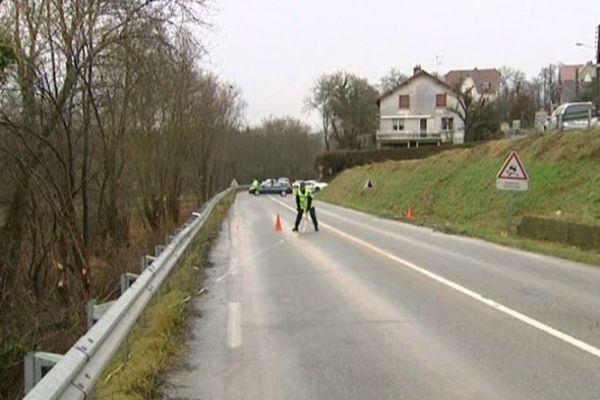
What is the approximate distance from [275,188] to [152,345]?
65.3m

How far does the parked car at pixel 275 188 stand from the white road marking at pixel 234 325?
2412 inches

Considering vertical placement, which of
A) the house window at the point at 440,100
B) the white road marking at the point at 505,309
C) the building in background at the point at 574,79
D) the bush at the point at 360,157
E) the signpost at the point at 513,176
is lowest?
the white road marking at the point at 505,309

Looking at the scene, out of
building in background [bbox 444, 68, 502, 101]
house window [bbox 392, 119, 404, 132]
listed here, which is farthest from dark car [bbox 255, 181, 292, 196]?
building in background [bbox 444, 68, 502, 101]

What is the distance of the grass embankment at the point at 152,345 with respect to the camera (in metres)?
5.75

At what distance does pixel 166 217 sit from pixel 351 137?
6623 centimetres

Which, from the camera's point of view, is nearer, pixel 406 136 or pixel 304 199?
pixel 304 199

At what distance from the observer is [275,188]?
72438mm

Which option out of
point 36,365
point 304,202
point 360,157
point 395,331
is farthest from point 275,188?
point 36,365

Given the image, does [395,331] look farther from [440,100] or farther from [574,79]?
[574,79]

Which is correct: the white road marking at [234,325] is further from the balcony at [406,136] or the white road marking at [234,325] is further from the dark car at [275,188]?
the balcony at [406,136]

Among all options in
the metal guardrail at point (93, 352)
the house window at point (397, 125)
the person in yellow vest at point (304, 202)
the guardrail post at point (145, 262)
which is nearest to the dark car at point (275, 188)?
the house window at point (397, 125)

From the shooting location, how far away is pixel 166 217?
31.5 meters

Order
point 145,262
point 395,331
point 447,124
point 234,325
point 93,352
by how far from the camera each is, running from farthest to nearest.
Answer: point 447,124
point 145,262
point 234,325
point 395,331
point 93,352

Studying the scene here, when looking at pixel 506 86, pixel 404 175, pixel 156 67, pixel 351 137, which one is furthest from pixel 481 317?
pixel 506 86
